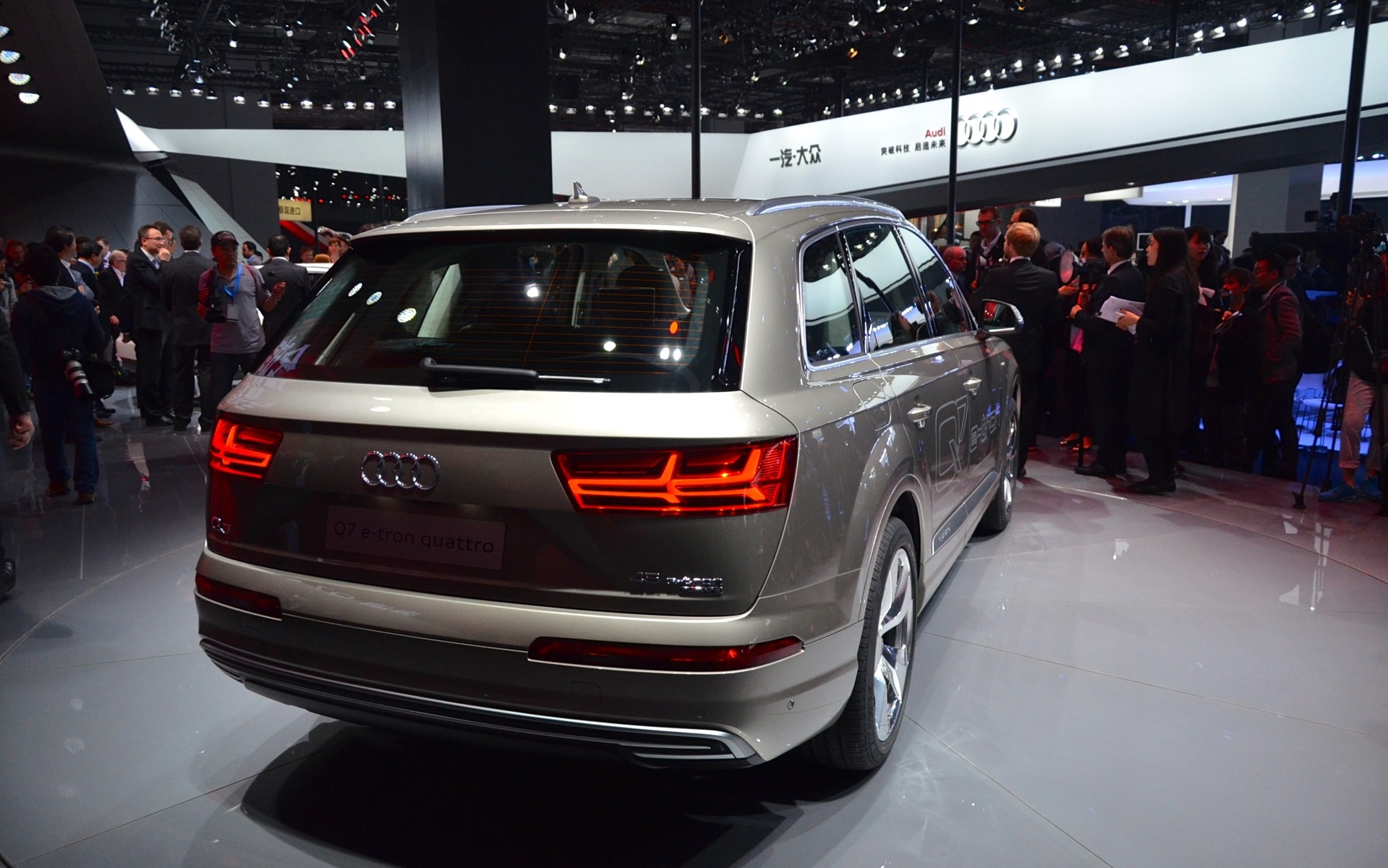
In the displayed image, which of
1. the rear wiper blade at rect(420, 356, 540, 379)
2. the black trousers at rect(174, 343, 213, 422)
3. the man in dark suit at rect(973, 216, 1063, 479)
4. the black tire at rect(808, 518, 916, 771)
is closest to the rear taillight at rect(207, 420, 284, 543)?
the rear wiper blade at rect(420, 356, 540, 379)

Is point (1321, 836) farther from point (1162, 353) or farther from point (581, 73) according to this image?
point (581, 73)

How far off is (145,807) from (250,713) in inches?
21.6

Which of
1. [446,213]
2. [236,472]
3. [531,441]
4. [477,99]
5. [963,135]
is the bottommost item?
[236,472]

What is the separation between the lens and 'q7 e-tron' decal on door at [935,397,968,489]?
3.14 meters

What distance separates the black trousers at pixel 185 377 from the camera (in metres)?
8.54

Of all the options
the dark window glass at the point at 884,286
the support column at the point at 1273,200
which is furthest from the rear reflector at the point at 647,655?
the support column at the point at 1273,200

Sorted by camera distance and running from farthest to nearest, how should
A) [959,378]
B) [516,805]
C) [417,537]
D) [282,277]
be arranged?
1. [282,277]
2. [959,378]
3. [516,805]
4. [417,537]

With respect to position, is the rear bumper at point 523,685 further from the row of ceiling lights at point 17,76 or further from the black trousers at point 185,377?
the row of ceiling lights at point 17,76

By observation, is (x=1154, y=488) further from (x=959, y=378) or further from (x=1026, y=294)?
(x=959, y=378)

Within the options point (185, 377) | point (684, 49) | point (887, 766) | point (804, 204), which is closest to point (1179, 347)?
point (804, 204)

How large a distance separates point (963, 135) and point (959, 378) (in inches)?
462

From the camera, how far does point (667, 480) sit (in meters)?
1.89

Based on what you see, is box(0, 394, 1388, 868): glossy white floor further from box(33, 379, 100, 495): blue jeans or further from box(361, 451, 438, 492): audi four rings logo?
box(33, 379, 100, 495): blue jeans

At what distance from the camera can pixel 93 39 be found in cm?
2245
